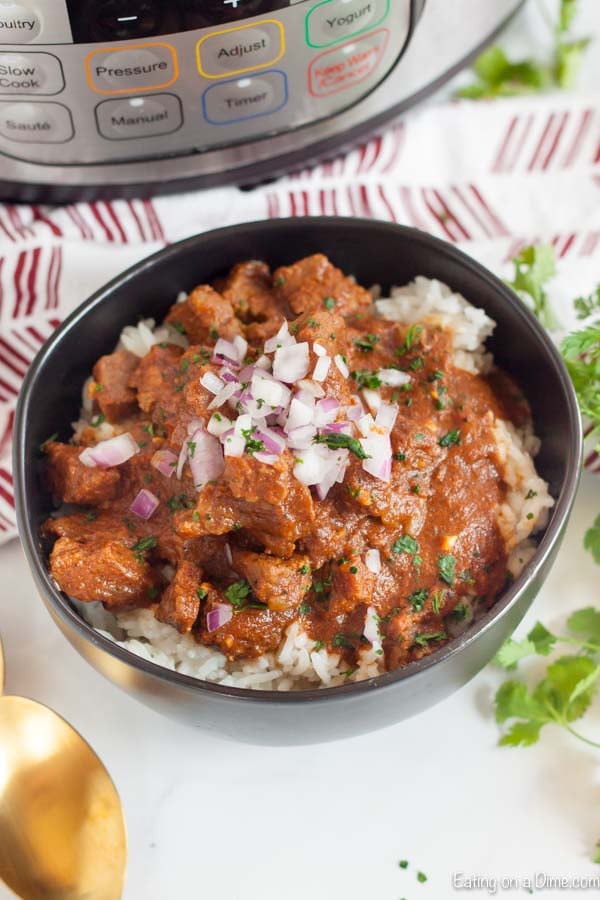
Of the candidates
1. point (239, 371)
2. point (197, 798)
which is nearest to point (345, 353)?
point (239, 371)

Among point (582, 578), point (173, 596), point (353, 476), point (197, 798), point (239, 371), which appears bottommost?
point (197, 798)

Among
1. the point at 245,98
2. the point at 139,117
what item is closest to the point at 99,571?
the point at 139,117

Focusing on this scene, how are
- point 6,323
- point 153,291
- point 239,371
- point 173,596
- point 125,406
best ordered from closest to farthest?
point 173,596 → point 239,371 → point 125,406 → point 153,291 → point 6,323

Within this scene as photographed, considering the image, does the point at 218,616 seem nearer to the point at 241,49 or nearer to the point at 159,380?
the point at 159,380

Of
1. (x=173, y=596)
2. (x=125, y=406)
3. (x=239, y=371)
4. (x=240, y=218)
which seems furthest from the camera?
(x=240, y=218)

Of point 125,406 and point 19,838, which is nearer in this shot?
point 19,838

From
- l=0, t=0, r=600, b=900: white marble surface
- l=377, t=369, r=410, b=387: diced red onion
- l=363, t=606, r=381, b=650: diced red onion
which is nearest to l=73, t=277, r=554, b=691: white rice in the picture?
l=363, t=606, r=381, b=650: diced red onion

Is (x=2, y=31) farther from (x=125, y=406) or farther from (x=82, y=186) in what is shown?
(x=125, y=406)
